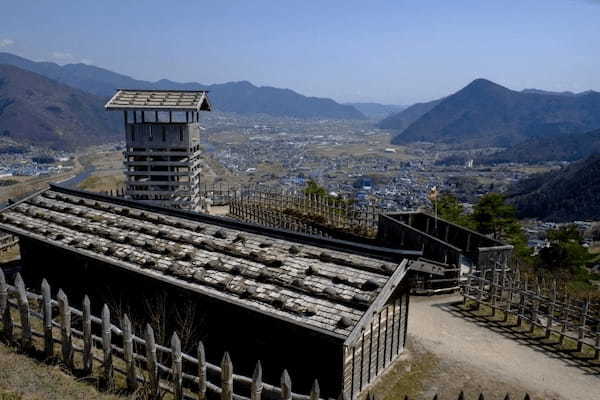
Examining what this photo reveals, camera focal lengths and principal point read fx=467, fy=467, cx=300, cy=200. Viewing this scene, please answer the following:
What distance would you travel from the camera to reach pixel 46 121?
17288cm

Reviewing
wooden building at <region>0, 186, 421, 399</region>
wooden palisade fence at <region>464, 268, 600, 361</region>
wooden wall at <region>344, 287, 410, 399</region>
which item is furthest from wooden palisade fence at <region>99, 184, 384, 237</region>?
wooden wall at <region>344, 287, 410, 399</region>

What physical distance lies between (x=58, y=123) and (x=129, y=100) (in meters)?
180

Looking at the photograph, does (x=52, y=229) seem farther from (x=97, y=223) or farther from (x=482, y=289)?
(x=482, y=289)

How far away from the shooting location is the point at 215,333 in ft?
34.2

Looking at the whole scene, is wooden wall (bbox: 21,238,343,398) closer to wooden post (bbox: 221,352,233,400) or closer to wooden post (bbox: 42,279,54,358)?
wooden post (bbox: 221,352,233,400)

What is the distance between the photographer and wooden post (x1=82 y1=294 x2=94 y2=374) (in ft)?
28.7

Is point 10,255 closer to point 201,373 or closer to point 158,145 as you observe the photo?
point 158,145

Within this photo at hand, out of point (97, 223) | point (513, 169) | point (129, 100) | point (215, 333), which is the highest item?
point (129, 100)

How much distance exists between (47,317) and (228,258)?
3875mm

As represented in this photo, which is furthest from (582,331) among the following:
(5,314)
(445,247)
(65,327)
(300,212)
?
(300,212)

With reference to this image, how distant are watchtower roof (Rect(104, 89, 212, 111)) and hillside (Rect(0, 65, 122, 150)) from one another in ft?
497

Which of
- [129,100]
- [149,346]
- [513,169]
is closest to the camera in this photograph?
[149,346]

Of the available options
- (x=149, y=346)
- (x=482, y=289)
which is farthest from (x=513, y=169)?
(x=149, y=346)

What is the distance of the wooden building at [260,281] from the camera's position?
896 cm
